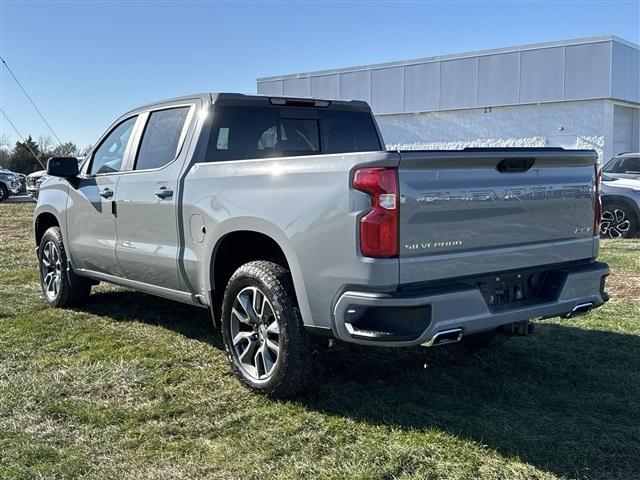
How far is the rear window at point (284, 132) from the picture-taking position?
521 centimetres

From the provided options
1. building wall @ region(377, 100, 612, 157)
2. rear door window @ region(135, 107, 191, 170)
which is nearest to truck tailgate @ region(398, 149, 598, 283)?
rear door window @ region(135, 107, 191, 170)

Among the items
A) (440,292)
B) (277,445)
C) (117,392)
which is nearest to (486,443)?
(440,292)

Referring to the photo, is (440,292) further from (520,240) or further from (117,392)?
(117,392)

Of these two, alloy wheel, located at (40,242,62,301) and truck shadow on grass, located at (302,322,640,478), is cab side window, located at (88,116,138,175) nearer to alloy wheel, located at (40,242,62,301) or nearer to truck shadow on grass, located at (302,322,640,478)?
alloy wheel, located at (40,242,62,301)

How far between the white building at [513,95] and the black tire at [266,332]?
20498 millimetres

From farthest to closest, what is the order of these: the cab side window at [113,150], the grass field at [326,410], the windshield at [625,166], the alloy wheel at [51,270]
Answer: the windshield at [625,166] → the alloy wheel at [51,270] → the cab side window at [113,150] → the grass field at [326,410]

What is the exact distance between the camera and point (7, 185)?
24375 millimetres

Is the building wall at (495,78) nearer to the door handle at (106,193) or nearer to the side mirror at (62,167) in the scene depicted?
the side mirror at (62,167)

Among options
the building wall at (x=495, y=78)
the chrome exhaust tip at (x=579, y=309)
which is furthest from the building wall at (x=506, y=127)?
the chrome exhaust tip at (x=579, y=309)

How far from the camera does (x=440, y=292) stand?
3.70m

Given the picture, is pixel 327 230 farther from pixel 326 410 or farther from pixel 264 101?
pixel 264 101

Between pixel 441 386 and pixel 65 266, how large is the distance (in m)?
3.90

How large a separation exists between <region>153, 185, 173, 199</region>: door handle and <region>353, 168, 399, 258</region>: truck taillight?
1943mm

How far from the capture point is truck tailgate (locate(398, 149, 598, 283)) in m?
3.68
